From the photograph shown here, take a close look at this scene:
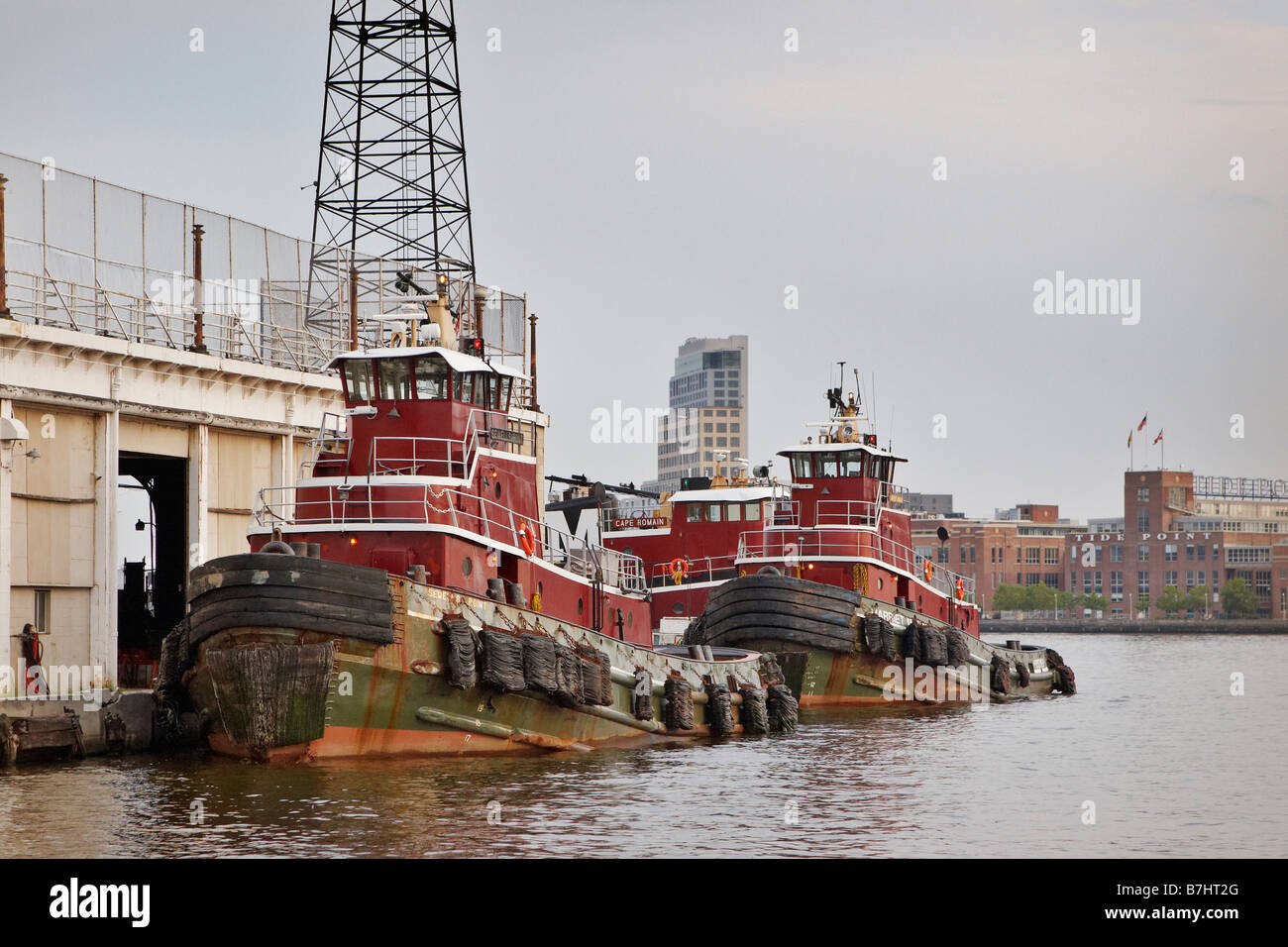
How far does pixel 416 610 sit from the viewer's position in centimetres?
2219

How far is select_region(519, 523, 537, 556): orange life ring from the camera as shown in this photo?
2564 centimetres

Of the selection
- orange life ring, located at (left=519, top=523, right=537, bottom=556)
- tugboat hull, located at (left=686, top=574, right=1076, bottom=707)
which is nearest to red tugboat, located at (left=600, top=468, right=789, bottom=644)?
tugboat hull, located at (left=686, top=574, right=1076, bottom=707)

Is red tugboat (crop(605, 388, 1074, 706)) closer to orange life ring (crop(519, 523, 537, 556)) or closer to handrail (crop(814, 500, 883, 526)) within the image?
handrail (crop(814, 500, 883, 526))

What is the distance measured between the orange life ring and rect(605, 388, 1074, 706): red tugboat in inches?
358

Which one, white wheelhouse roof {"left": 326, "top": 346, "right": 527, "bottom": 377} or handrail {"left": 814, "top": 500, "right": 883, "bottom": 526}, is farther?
handrail {"left": 814, "top": 500, "right": 883, "bottom": 526}

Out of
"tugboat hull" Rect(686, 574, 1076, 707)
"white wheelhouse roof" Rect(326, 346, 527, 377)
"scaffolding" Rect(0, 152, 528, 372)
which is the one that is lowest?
"tugboat hull" Rect(686, 574, 1076, 707)

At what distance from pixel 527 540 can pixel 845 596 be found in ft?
37.3

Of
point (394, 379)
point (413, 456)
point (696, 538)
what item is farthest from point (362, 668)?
point (696, 538)

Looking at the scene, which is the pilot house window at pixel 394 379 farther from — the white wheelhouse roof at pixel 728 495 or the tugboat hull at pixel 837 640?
the white wheelhouse roof at pixel 728 495

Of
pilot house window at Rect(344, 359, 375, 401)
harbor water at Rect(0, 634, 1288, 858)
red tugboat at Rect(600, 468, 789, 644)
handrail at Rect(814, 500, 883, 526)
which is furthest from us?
red tugboat at Rect(600, 468, 789, 644)

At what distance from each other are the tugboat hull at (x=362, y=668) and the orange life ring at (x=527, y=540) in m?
1.40

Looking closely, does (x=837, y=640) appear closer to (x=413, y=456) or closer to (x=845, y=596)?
(x=845, y=596)

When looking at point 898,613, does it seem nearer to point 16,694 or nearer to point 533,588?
point 533,588

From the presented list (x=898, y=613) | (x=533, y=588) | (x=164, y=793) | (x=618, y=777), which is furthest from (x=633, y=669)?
(x=898, y=613)
